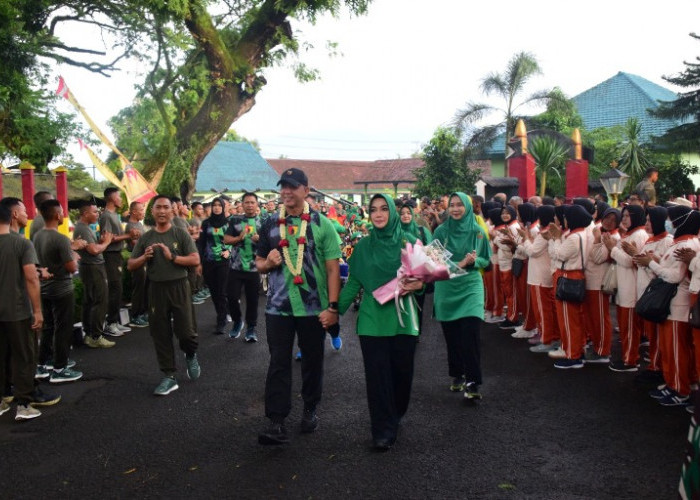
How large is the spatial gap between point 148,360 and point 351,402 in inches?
124

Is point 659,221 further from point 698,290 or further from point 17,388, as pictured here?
point 17,388

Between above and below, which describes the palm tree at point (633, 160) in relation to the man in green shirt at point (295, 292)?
above

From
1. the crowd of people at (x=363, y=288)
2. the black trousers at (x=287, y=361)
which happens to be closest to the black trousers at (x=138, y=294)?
the crowd of people at (x=363, y=288)

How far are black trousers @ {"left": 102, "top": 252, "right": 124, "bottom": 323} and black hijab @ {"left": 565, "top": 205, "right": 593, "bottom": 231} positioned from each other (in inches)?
248

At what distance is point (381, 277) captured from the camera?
487 cm

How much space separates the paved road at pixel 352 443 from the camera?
4.19 metres

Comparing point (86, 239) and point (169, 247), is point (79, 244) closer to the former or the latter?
point (86, 239)

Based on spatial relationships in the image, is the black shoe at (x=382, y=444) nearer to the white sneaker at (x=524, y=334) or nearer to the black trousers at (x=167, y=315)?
the black trousers at (x=167, y=315)

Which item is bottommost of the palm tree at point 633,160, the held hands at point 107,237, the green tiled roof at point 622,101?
the held hands at point 107,237

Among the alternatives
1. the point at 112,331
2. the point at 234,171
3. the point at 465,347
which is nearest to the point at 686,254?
the point at 465,347

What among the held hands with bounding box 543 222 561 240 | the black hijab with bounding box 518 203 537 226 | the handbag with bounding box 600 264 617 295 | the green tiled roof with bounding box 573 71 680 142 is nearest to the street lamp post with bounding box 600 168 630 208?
the black hijab with bounding box 518 203 537 226

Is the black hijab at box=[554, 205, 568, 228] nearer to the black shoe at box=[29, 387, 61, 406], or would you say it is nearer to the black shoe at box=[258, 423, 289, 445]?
the black shoe at box=[258, 423, 289, 445]

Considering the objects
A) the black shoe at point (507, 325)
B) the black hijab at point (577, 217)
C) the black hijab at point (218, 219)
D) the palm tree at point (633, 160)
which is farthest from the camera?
the palm tree at point (633, 160)

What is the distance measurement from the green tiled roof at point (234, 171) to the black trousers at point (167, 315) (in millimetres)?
35336
